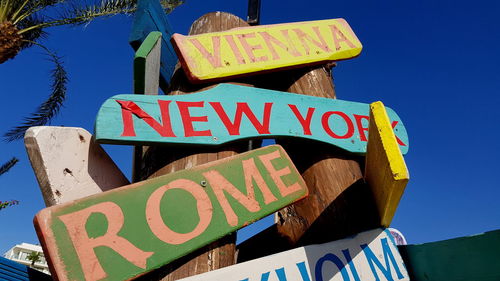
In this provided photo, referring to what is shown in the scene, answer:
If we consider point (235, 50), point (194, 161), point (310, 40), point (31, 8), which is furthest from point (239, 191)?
point (31, 8)

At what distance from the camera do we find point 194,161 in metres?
1.35

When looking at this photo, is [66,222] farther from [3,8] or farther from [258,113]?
[3,8]

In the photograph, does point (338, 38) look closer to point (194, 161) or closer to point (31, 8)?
point (194, 161)

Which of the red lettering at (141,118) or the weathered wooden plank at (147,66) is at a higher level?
the weathered wooden plank at (147,66)

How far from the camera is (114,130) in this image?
3.99 ft

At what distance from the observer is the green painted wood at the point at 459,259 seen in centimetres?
119

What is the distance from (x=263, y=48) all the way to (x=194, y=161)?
66 cm

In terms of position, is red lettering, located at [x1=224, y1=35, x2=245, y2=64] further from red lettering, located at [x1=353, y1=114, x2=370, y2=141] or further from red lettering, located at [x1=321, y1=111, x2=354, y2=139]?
red lettering, located at [x1=353, y1=114, x2=370, y2=141]

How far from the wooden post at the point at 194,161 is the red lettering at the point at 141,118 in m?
0.11

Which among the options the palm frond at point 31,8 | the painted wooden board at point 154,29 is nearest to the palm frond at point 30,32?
the palm frond at point 31,8

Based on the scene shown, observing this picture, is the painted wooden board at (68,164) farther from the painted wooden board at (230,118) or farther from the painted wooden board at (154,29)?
the painted wooden board at (154,29)

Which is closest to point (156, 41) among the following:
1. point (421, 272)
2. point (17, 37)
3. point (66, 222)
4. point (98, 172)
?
point (98, 172)

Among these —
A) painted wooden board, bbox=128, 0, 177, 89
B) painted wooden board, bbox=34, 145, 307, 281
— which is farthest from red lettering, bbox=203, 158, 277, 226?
painted wooden board, bbox=128, 0, 177, 89

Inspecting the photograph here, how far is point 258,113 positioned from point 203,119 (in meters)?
0.23
